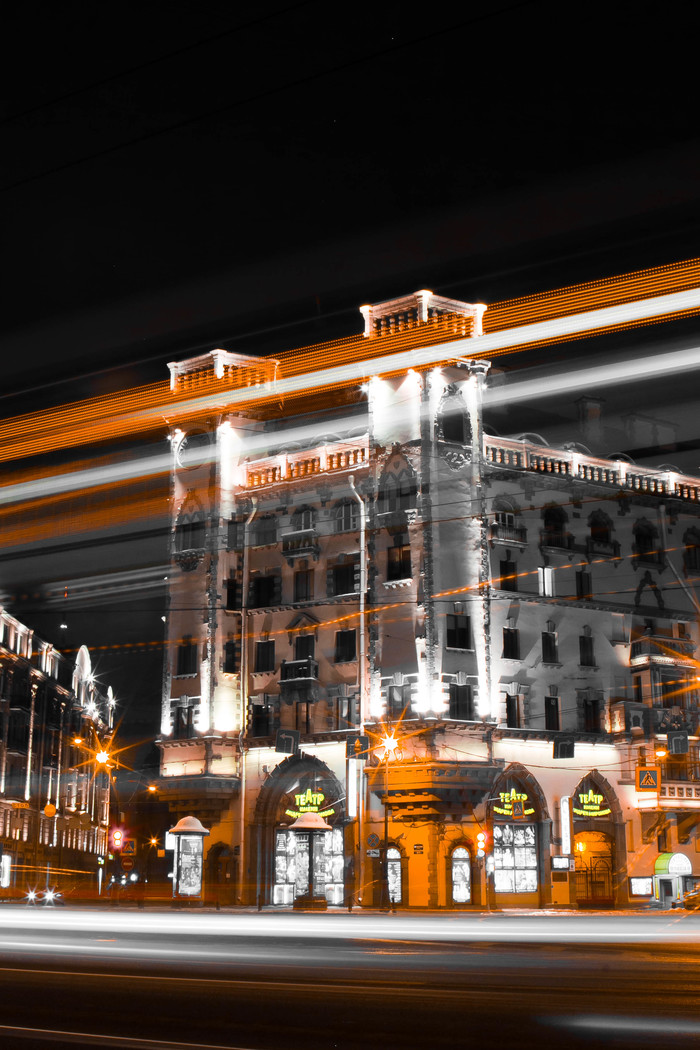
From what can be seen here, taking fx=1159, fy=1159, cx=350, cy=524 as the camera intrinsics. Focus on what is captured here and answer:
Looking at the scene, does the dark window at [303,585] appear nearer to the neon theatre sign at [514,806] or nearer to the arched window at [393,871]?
the arched window at [393,871]

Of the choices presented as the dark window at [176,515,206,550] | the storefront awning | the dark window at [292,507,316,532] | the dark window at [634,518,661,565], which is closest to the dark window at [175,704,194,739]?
the dark window at [176,515,206,550]

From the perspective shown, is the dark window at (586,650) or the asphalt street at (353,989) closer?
the asphalt street at (353,989)

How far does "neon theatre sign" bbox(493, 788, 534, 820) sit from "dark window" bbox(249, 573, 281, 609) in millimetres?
12333

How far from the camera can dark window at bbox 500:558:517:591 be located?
45250mm

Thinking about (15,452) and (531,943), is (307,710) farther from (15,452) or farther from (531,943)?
(531,943)

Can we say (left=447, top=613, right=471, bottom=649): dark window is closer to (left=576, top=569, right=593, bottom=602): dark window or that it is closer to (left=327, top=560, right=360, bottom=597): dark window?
(left=327, top=560, right=360, bottom=597): dark window

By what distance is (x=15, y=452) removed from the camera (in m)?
29.0

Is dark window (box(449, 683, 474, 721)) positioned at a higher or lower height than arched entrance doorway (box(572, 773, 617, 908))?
higher

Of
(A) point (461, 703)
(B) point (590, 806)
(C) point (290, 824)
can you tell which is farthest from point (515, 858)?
(C) point (290, 824)

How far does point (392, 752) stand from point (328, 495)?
11.0 m

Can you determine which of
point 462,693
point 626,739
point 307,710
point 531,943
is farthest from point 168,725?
point 531,943

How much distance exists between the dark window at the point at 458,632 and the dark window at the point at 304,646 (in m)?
6.21

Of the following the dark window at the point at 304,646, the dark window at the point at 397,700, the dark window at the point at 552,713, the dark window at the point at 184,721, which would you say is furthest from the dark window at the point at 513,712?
the dark window at the point at 184,721

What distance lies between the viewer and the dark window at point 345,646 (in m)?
46.0
